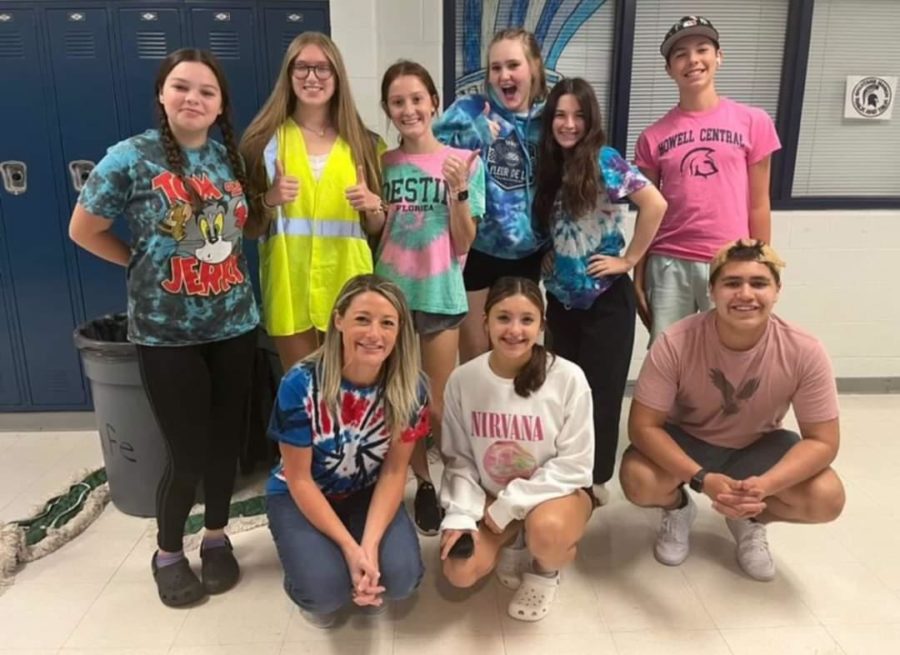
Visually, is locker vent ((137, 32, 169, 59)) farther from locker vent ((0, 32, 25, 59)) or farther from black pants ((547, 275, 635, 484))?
black pants ((547, 275, 635, 484))

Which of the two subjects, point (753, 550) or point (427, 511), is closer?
point (753, 550)

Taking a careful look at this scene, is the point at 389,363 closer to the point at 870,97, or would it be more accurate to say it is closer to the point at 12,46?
the point at 12,46

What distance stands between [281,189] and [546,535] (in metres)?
1.17

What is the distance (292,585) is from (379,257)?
96 centimetres

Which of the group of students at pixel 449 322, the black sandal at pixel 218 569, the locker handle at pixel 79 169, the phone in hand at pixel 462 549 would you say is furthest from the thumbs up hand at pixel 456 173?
the locker handle at pixel 79 169

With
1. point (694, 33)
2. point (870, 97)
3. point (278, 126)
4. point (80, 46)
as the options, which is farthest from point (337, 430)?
point (870, 97)

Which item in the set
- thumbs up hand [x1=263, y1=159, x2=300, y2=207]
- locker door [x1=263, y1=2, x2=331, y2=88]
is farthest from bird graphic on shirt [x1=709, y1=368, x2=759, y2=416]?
locker door [x1=263, y1=2, x2=331, y2=88]

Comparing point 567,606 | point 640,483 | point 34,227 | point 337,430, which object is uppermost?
point 34,227

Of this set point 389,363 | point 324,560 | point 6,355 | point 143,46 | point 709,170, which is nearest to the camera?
point 324,560

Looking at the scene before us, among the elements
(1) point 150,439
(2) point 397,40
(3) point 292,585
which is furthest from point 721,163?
(1) point 150,439

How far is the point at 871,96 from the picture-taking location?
3.56 m

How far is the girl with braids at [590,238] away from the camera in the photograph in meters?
2.11

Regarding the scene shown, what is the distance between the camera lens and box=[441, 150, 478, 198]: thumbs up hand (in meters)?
1.98

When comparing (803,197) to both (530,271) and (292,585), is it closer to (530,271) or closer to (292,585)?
(530,271)
